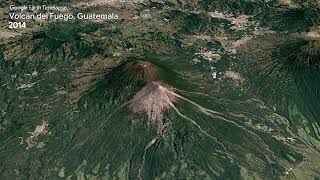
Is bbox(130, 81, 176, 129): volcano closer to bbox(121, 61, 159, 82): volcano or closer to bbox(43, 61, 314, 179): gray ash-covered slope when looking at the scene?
bbox(43, 61, 314, 179): gray ash-covered slope

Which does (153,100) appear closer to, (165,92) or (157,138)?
(165,92)

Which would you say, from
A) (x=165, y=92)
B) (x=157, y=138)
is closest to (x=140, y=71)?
(x=165, y=92)

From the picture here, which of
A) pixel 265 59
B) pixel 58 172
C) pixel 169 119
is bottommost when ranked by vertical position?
pixel 58 172

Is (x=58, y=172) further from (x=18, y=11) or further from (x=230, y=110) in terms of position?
(x=18, y=11)

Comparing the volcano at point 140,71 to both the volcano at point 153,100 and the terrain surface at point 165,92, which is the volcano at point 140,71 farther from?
the volcano at point 153,100

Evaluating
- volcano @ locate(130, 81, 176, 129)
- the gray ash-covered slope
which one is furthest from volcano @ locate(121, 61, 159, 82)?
volcano @ locate(130, 81, 176, 129)

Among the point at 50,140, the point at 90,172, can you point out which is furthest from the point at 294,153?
the point at 50,140
